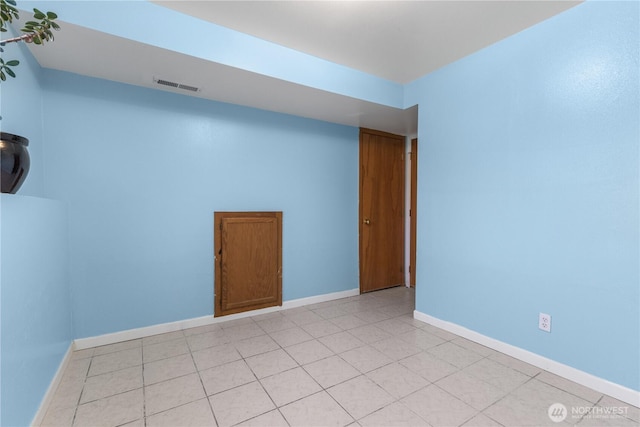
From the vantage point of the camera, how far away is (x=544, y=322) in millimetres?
2137

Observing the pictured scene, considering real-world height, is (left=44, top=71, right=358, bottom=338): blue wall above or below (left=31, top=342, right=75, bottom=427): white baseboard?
above

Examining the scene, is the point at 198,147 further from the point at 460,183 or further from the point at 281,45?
the point at 460,183

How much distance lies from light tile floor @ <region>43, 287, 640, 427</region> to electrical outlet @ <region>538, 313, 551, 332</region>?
301 millimetres

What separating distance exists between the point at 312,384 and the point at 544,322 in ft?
5.62

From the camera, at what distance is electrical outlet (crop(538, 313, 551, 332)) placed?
2113mm

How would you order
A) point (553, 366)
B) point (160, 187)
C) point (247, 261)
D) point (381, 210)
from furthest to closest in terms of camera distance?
point (381, 210) < point (247, 261) < point (160, 187) < point (553, 366)

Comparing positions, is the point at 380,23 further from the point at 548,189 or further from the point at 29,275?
the point at 29,275

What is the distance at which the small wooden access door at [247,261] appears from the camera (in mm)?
3029

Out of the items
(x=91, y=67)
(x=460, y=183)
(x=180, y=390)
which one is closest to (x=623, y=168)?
(x=460, y=183)

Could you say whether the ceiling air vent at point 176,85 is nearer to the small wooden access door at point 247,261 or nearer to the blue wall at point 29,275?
the blue wall at point 29,275

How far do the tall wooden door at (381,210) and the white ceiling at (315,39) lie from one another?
4.28 feet

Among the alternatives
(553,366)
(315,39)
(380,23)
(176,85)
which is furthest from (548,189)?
(176,85)

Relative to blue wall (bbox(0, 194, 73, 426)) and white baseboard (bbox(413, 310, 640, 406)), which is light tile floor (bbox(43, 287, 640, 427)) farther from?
blue wall (bbox(0, 194, 73, 426))

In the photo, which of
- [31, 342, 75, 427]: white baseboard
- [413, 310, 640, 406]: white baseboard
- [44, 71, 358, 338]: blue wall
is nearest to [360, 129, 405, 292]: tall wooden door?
[44, 71, 358, 338]: blue wall
